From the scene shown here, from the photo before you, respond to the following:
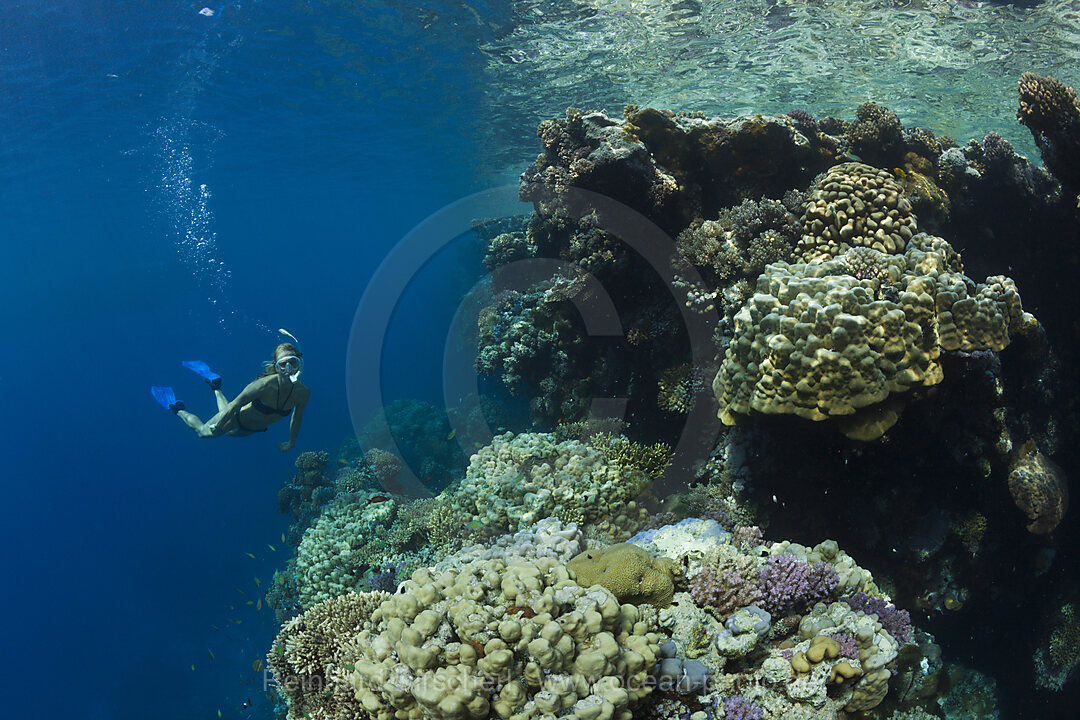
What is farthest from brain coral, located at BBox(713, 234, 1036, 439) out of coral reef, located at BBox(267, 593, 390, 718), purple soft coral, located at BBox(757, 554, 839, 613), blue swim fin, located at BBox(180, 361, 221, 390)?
blue swim fin, located at BBox(180, 361, 221, 390)

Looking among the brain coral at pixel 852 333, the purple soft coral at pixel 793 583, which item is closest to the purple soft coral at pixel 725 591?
the purple soft coral at pixel 793 583

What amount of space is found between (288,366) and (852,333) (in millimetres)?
8829

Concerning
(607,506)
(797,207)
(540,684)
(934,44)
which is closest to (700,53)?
(934,44)

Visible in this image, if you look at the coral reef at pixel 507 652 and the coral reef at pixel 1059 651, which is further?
the coral reef at pixel 1059 651

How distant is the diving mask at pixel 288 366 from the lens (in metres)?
9.16

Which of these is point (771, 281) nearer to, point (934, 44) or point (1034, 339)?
point (1034, 339)

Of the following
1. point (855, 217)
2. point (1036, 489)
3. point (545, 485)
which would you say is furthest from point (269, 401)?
point (1036, 489)

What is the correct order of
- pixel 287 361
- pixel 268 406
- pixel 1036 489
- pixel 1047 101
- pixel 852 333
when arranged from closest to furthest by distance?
pixel 852 333 → pixel 1036 489 → pixel 1047 101 → pixel 287 361 → pixel 268 406

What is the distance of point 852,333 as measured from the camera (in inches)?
172

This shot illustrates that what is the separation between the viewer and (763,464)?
5.88m

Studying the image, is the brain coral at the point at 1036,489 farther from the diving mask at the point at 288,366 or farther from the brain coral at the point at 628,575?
the diving mask at the point at 288,366

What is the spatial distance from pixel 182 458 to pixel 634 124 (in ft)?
310

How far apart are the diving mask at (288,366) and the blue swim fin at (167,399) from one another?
11.8 ft

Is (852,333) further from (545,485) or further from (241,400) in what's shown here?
(241,400)
